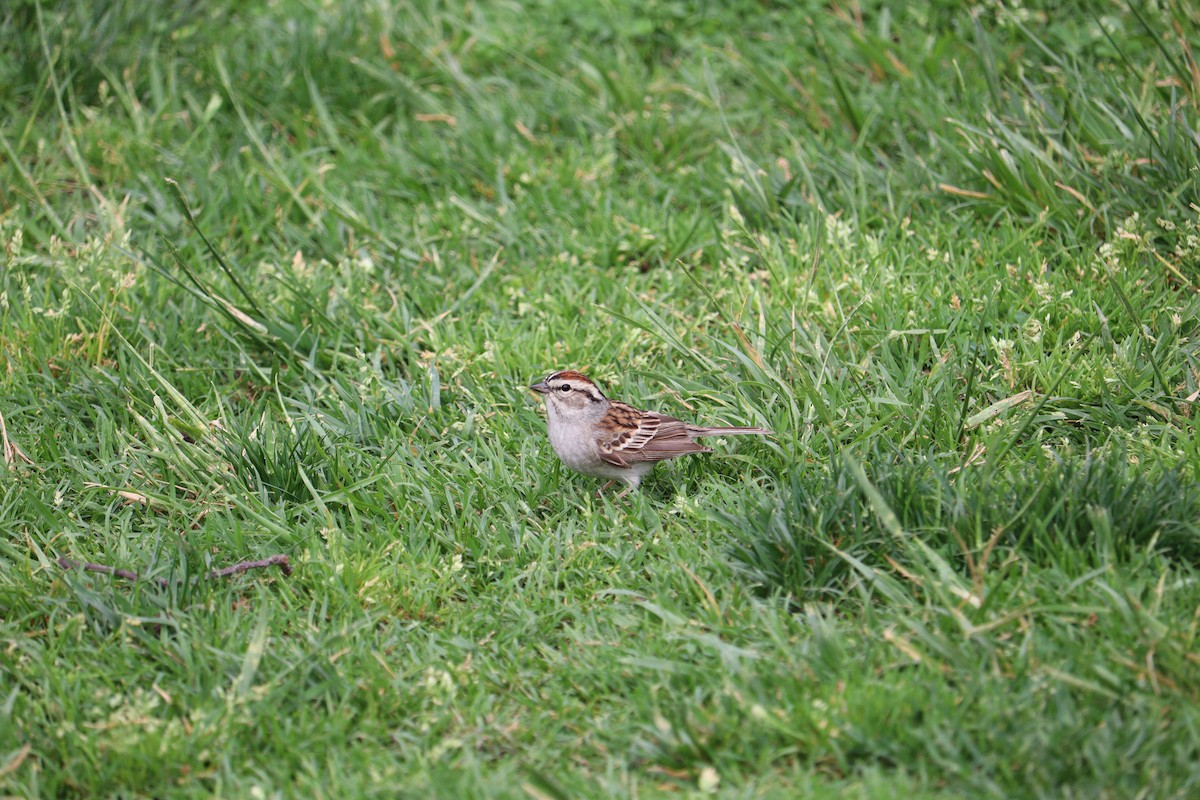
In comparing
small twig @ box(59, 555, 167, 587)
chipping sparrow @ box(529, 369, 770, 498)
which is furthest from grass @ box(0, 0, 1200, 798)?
chipping sparrow @ box(529, 369, 770, 498)

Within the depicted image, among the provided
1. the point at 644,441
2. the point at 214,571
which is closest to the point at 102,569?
the point at 214,571

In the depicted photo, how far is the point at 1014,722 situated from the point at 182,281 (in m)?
5.18

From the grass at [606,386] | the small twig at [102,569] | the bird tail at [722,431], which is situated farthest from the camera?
the bird tail at [722,431]

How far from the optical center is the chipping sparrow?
5.25 meters

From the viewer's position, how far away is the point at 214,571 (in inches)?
190

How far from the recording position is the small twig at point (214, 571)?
15.6ft

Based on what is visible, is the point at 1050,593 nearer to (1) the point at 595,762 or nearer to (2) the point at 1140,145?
(1) the point at 595,762

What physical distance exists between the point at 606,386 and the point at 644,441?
0.93 m

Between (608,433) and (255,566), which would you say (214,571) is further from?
(608,433)

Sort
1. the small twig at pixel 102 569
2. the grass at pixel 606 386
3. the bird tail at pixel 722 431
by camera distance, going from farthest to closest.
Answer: the bird tail at pixel 722 431, the small twig at pixel 102 569, the grass at pixel 606 386

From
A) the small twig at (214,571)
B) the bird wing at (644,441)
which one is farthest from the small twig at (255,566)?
the bird wing at (644,441)

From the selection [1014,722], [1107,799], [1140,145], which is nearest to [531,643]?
[1014,722]

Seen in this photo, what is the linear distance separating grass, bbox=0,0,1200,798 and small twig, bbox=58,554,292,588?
5cm

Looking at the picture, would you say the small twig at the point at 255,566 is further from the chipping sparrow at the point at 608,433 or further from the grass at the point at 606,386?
the chipping sparrow at the point at 608,433
